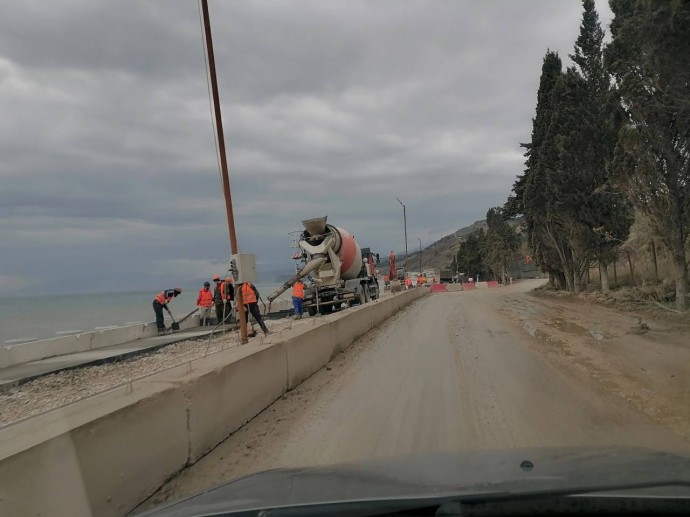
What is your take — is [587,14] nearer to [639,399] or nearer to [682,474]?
[639,399]

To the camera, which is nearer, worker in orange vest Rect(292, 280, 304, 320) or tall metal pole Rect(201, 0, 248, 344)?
tall metal pole Rect(201, 0, 248, 344)

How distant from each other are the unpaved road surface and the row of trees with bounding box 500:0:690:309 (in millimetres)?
5971

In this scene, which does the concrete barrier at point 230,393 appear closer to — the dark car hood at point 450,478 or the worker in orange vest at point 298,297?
the dark car hood at point 450,478

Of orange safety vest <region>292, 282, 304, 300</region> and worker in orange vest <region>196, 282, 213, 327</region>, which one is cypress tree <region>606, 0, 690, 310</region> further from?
worker in orange vest <region>196, 282, 213, 327</region>

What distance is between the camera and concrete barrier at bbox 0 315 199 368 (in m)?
14.9

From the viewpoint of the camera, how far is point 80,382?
1205 centimetres

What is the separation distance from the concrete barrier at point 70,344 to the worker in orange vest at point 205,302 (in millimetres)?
2458

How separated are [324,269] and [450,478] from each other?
23.0 m

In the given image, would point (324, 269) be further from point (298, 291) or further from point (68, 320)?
point (68, 320)

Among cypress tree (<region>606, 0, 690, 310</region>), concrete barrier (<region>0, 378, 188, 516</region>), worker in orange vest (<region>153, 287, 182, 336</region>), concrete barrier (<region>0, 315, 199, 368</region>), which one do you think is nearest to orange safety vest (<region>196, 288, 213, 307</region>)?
worker in orange vest (<region>153, 287, 182, 336</region>)

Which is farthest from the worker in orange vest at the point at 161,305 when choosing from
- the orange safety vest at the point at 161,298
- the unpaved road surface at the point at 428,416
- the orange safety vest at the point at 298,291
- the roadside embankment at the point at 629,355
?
the roadside embankment at the point at 629,355

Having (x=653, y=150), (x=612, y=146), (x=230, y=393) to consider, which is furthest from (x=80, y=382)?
(x=612, y=146)

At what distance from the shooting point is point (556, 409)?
21.8ft

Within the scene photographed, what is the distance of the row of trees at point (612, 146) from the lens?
11.3 meters
